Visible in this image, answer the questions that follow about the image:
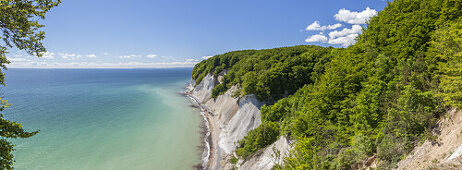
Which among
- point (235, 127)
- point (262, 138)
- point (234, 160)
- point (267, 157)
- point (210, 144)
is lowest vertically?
point (210, 144)

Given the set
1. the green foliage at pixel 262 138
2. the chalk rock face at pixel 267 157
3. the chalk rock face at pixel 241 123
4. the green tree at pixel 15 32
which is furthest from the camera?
the chalk rock face at pixel 241 123

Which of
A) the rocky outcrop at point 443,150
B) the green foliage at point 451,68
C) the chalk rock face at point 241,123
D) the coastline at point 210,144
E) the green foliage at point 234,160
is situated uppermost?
the green foliage at point 451,68

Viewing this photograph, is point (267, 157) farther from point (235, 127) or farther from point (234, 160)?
point (235, 127)

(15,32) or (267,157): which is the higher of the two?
(15,32)

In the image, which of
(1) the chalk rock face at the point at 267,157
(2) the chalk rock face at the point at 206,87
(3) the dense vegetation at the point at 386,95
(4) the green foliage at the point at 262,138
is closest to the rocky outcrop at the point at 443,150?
(3) the dense vegetation at the point at 386,95

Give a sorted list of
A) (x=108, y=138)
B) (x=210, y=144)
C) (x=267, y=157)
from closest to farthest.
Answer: (x=267, y=157) → (x=210, y=144) → (x=108, y=138)

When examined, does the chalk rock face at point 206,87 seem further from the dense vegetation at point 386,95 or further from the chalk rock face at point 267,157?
the chalk rock face at point 267,157

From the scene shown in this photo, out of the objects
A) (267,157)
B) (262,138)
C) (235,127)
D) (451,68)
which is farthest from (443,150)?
(235,127)
